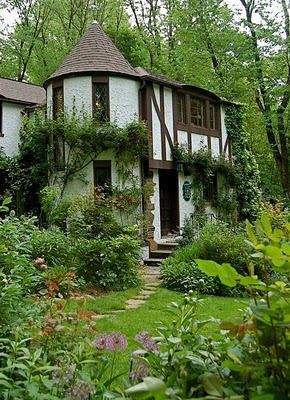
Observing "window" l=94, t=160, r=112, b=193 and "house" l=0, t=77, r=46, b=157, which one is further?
"house" l=0, t=77, r=46, b=157

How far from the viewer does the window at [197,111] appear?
651 inches

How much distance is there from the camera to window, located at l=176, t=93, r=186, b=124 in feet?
52.5

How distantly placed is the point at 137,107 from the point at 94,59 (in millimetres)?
2095

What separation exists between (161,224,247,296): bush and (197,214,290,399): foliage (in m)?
7.66

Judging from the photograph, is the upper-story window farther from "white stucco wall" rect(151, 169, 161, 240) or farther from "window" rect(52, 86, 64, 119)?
"window" rect(52, 86, 64, 119)

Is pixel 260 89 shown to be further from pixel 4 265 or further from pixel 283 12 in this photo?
pixel 4 265

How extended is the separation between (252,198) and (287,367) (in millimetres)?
17266

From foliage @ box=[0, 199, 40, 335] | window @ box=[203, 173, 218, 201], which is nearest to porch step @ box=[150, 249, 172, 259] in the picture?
window @ box=[203, 173, 218, 201]

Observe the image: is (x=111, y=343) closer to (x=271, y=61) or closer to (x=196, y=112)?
(x=196, y=112)

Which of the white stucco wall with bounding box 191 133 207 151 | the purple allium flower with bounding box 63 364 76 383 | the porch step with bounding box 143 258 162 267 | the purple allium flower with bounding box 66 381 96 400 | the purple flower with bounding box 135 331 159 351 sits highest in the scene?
the white stucco wall with bounding box 191 133 207 151

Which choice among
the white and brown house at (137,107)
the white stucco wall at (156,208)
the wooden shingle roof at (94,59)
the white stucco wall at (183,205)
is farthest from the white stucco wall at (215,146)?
the wooden shingle roof at (94,59)

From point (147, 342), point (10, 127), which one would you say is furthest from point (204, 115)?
point (147, 342)

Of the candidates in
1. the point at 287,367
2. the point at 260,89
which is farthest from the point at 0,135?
the point at 287,367

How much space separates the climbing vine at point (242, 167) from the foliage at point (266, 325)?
53.8 feet
